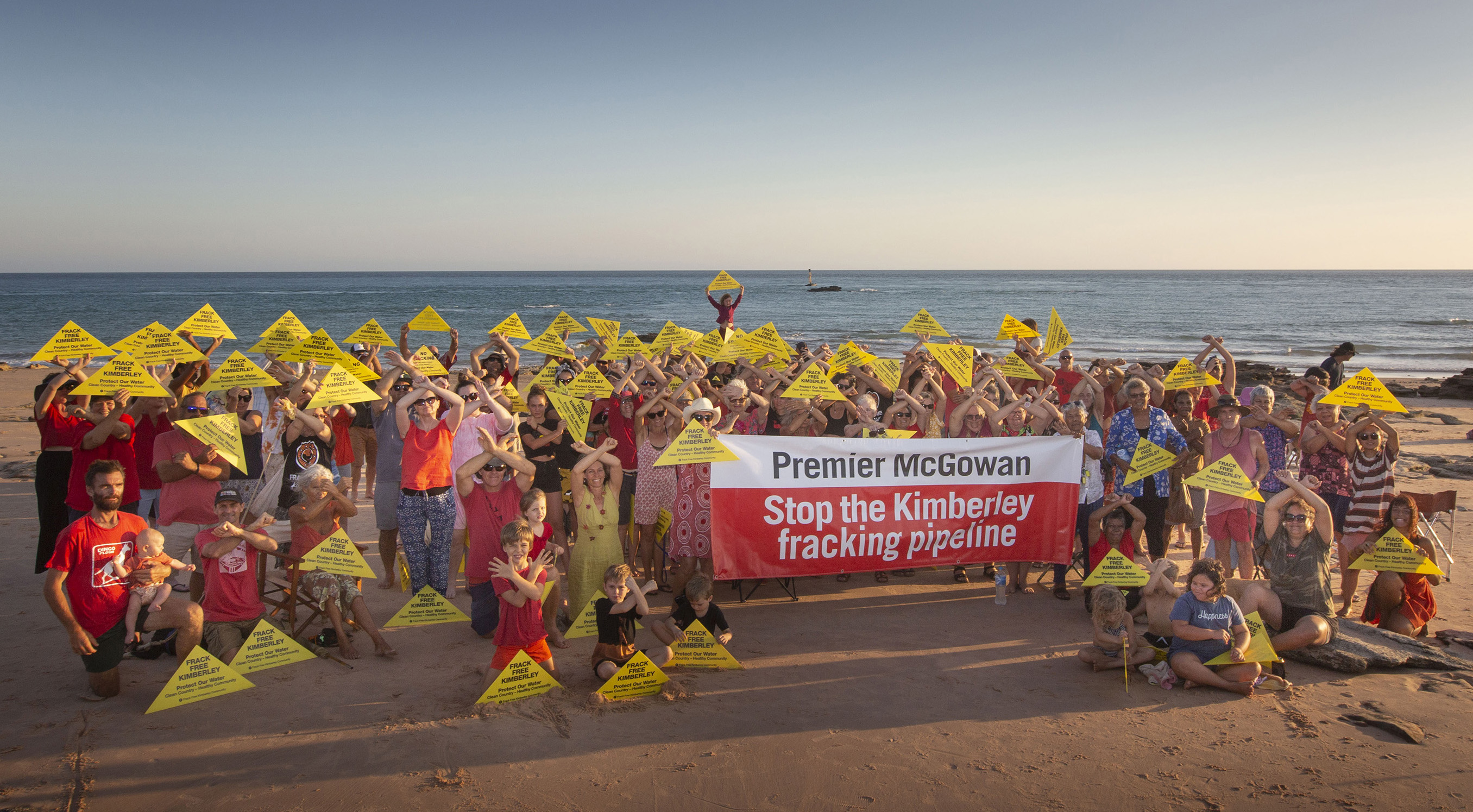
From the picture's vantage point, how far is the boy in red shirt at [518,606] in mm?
5473

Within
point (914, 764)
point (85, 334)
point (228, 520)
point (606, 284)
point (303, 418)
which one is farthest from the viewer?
point (606, 284)

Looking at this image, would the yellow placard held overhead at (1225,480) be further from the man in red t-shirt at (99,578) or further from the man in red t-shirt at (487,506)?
the man in red t-shirt at (99,578)

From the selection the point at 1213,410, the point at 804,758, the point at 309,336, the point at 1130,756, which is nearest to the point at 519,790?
the point at 804,758

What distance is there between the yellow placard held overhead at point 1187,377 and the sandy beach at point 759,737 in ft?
10.7

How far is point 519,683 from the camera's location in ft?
17.4

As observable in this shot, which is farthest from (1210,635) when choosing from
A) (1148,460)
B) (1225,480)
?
(1148,460)

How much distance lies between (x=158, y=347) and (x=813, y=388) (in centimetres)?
606

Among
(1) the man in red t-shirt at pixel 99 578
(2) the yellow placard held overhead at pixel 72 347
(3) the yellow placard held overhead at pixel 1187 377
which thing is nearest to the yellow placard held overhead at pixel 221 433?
(1) the man in red t-shirt at pixel 99 578

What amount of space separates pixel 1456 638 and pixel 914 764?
501 centimetres

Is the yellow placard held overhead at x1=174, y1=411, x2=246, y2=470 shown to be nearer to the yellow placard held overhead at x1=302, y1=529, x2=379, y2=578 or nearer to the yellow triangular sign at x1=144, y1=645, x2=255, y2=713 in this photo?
the yellow placard held overhead at x1=302, y1=529, x2=379, y2=578

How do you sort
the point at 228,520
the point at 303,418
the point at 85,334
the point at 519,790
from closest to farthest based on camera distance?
the point at 519,790 < the point at 228,520 < the point at 303,418 < the point at 85,334

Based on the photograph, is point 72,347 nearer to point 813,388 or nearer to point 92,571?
point 92,571

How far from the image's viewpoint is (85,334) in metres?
7.27

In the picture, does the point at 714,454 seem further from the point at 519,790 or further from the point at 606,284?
the point at 606,284
